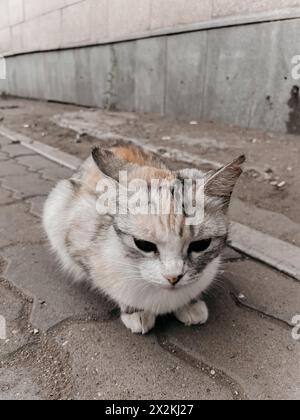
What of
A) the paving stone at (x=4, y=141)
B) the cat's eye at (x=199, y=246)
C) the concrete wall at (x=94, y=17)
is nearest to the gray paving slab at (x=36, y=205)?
the cat's eye at (x=199, y=246)

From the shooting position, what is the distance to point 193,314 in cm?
172

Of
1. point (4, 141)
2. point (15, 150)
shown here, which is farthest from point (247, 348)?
point (4, 141)

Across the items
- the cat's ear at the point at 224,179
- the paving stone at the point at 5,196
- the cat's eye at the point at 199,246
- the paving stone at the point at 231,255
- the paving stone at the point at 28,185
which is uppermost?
the cat's ear at the point at 224,179

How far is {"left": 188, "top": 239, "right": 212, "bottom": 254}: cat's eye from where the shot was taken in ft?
4.67

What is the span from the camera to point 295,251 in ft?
7.24

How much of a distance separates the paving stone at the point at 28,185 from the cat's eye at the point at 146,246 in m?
1.95

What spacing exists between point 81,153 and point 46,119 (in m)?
2.59

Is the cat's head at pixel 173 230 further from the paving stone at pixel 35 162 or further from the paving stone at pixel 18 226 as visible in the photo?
the paving stone at pixel 35 162

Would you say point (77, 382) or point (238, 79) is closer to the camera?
point (77, 382)

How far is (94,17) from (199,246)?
632 cm

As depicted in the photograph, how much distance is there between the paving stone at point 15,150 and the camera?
4.44 metres

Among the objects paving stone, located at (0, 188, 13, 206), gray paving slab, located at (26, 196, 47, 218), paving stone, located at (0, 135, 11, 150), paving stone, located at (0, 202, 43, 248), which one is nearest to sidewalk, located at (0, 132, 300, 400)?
paving stone, located at (0, 202, 43, 248)

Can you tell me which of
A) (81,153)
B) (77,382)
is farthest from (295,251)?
(81,153)

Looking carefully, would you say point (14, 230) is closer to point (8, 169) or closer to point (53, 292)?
point (53, 292)
